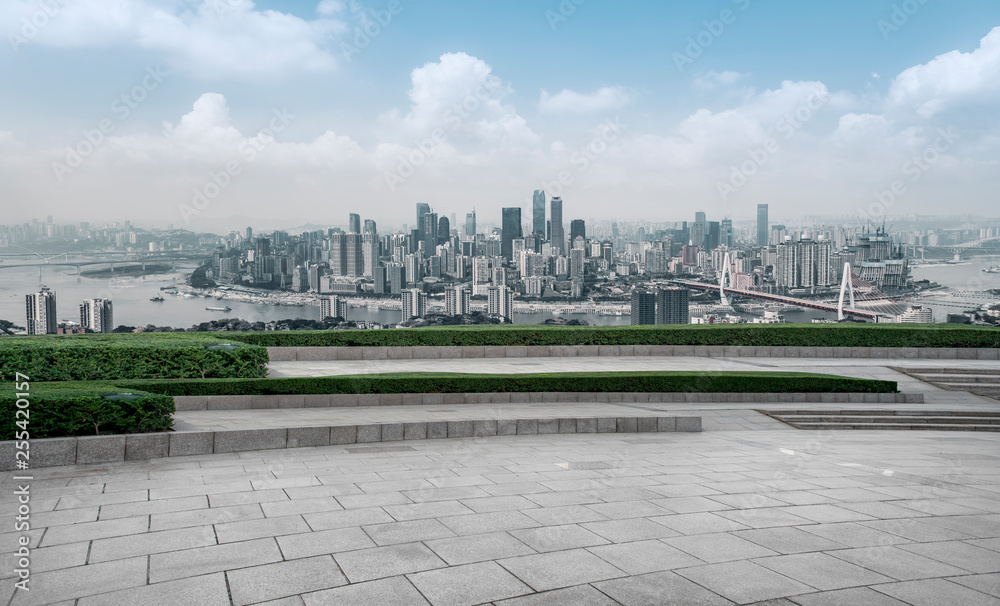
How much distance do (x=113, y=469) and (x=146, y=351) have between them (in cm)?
526

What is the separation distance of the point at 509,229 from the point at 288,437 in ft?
78.4

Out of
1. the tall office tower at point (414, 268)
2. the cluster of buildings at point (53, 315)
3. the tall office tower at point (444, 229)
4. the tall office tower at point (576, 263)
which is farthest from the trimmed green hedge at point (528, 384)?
the tall office tower at point (444, 229)

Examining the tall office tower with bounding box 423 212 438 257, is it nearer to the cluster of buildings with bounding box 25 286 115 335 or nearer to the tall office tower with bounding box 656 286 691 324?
the tall office tower with bounding box 656 286 691 324

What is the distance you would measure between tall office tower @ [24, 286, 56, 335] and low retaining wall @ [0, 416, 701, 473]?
434 inches

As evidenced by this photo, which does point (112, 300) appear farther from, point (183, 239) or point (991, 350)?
point (991, 350)

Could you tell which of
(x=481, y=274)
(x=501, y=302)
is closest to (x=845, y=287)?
(x=501, y=302)

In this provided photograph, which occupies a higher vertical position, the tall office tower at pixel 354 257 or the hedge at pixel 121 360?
the tall office tower at pixel 354 257

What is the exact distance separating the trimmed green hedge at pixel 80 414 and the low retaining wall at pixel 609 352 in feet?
27.5

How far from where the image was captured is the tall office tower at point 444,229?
31.3 meters

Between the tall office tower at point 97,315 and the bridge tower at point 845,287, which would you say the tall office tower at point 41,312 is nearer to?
the tall office tower at point 97,315

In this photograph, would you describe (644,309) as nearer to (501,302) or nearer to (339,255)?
(501,302)

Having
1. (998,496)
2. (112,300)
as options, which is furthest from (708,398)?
(112,300)

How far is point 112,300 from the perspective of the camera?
17500 mm

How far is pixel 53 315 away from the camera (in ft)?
53.9
